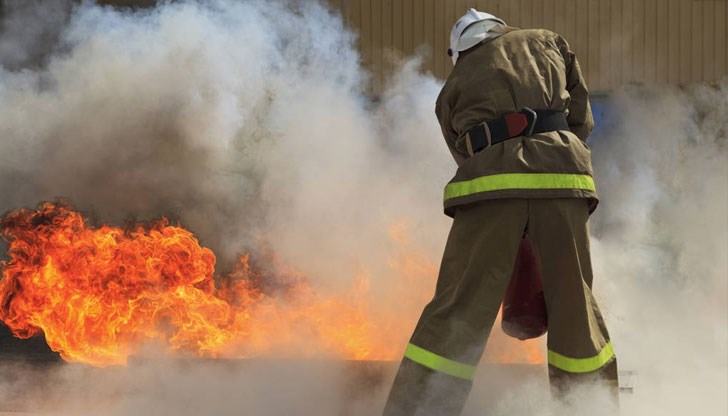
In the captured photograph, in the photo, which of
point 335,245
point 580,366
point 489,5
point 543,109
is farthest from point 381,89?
point 580,366

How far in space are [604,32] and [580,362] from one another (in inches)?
177

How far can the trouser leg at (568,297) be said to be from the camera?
312cm

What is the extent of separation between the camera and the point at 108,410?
379cm

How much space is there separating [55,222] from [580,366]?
3.14 metres

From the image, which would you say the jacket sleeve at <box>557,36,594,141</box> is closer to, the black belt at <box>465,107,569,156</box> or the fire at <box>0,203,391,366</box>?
the black belt at <box>465,107,569,156</box>

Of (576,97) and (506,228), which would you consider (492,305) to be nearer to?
(506,228)

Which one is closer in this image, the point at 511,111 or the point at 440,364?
the point at 440,364

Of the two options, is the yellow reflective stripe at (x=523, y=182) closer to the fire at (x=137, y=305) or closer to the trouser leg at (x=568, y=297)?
the trouser leg at (x=568, y=297)

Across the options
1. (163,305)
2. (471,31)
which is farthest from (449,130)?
(163,305)

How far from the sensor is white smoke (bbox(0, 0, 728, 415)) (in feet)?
15.1

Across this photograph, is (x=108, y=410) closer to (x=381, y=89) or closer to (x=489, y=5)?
(x=381, y=89)

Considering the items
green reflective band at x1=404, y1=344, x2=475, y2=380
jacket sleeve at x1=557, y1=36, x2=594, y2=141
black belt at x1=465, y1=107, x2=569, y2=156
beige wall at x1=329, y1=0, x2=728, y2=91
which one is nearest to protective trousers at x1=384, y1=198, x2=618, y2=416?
green reflective band at x1=404, y1=344, x2=475, y2=380

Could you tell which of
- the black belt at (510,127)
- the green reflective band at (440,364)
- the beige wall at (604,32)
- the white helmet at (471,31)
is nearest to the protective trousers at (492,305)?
the green reflective band at (440,364)

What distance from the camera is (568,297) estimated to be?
123 inches
